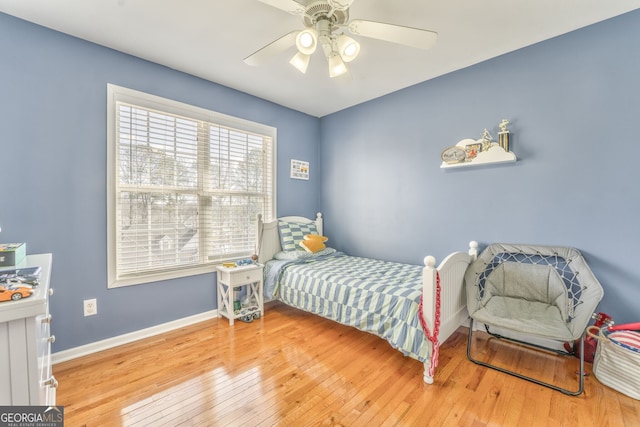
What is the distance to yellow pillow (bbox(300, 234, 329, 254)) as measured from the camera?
11.0 ft

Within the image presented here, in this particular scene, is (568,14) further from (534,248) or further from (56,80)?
(56,80)

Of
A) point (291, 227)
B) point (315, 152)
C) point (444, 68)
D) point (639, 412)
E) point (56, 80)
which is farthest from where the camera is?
point (315, 152)

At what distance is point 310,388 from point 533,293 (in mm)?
1934

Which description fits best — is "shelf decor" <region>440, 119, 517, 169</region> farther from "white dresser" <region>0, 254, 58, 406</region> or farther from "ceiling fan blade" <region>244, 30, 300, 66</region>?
"white dresser" <region>0, 254, 58, 406</region>

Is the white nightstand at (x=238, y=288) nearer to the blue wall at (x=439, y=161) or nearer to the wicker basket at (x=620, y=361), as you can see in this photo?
the blue wall at (x=439, y=161)

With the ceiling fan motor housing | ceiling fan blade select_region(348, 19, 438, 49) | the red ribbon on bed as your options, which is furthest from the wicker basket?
the ceiling fan motor housing

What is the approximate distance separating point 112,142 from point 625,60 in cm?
399

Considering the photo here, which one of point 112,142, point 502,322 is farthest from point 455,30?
point 112,142

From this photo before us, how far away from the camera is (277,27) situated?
6.83ft

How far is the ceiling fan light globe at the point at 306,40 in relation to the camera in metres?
1.61

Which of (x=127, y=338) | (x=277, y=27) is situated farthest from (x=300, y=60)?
(x=127, y=338)

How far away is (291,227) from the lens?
351 centimetres

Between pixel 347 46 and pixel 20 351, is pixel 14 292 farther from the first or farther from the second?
pixel 347 46

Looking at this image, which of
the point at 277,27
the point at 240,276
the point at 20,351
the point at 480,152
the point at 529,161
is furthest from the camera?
the point at 240,276
